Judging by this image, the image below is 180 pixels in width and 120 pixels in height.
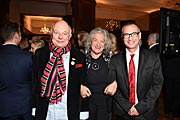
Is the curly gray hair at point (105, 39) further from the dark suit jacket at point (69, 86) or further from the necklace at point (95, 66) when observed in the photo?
the dark suit jacket at point (69, 86)

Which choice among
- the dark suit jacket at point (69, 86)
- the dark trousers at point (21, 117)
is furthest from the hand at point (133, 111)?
the dark trousers at point (21, 117)

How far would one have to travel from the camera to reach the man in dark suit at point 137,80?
199 cm

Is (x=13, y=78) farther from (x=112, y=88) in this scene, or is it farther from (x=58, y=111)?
(x=112, y=88)

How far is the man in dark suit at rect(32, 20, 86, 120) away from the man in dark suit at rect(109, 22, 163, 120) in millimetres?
399

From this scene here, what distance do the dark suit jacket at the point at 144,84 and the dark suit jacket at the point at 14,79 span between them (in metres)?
0.87

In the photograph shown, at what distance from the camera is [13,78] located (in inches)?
84.4

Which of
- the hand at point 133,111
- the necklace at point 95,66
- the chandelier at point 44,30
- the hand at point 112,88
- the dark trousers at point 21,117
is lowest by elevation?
the dark trousers at point 21,117

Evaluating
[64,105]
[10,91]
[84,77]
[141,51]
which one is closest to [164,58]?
[141,51]

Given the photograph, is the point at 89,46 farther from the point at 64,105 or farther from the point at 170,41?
the point at 170,41

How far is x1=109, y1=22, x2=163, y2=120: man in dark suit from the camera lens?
1.99 meters

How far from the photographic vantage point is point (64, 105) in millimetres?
1909

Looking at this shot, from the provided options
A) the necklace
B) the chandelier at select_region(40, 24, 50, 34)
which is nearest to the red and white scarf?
the necklace

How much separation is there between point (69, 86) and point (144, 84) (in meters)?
0.65

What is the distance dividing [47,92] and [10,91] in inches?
19.3
